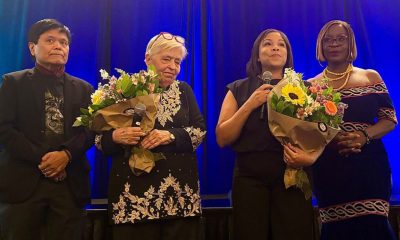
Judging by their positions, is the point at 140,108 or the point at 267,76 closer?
the point at 140,108

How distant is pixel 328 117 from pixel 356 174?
1.79 feet

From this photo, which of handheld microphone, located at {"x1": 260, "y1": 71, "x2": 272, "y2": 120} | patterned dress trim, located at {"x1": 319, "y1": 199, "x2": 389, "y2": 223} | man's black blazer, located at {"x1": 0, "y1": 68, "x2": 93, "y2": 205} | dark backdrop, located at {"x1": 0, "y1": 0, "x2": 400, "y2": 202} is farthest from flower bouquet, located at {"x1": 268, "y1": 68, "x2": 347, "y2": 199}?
dark backdrop, located at {"x1": 0, "y1": 0, "x2": 400, "y2": 202}

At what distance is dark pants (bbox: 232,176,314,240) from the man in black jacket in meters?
0.94

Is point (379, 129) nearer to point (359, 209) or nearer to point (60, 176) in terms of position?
point (359, 209)

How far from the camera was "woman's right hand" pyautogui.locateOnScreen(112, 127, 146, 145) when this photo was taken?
Answer: 2014mm

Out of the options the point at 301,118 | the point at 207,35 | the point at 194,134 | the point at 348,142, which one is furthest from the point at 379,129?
the point at 207,35

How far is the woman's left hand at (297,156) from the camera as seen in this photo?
77.6 inches

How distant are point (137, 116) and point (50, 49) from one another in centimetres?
77

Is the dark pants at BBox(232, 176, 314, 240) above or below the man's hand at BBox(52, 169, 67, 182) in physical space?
below

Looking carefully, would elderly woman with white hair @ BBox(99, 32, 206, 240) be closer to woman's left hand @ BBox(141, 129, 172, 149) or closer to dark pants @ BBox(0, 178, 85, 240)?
woman's left hand @ BBox(141, 129, 172, 149)

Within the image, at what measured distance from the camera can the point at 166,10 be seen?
3617mm

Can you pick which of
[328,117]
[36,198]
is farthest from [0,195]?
[328,117]

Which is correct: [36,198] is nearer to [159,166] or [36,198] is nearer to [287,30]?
[159,166]

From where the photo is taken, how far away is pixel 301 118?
1.95 meters
